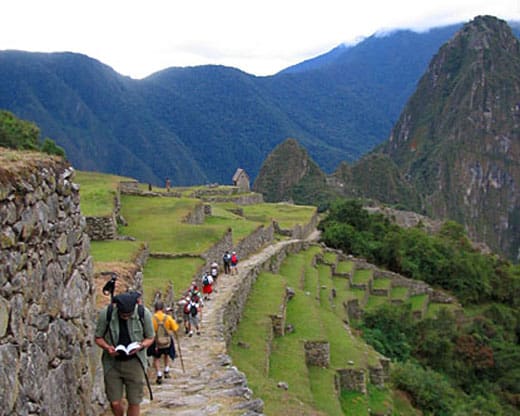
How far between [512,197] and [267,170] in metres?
76.5

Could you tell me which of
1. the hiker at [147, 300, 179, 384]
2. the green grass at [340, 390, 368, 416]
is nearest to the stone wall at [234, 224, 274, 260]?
the green grass at [340, 390, 368, 416]

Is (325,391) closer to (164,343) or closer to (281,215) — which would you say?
(164,343)

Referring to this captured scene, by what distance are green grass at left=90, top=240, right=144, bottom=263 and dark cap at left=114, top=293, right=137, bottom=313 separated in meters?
8.69

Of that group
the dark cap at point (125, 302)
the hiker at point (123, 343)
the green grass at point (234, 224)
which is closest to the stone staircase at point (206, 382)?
the hiker at point (123, 343)

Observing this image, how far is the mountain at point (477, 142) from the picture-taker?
142 metres

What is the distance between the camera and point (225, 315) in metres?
13.9

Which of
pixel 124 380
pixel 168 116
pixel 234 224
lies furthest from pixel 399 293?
pixel 168 116

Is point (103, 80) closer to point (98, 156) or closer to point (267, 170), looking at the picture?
point (98, 156)

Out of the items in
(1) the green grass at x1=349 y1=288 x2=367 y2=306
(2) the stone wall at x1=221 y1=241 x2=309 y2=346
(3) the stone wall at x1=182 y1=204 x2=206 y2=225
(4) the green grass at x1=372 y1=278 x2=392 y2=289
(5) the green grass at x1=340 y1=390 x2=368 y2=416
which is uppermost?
(3) the stone wall at x1=182 y1=204 x2=206 y2=225

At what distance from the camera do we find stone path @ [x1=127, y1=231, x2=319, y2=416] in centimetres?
691

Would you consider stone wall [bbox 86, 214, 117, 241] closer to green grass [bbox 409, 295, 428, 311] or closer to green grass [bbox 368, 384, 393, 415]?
green grass [bbox 368, 384, 393, 415]

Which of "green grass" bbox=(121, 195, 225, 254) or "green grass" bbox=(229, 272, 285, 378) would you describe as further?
"green grass" bbox=(121, 195, 225, 254)

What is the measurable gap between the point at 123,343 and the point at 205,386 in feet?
10.5

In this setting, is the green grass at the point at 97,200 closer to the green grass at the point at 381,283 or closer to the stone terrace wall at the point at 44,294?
the stone terrace wall at the point at 44,294
